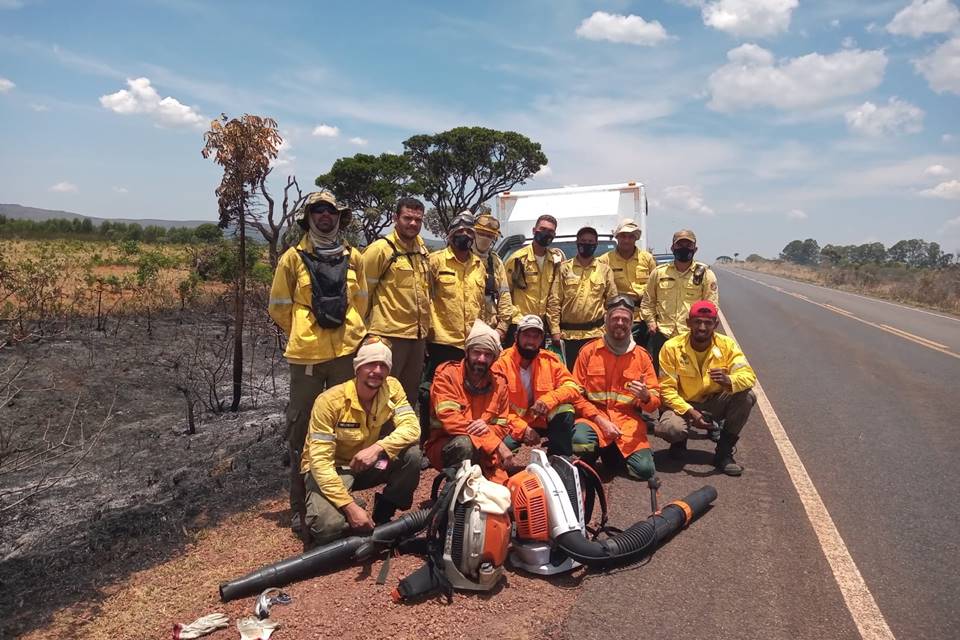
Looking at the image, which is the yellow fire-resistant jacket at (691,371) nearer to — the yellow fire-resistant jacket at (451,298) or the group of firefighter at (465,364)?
the group of firefighter at (465,364)

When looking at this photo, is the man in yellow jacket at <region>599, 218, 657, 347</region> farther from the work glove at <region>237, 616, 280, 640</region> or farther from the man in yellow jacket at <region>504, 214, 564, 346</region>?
the work glove at <region>237, 616, 280, 640</region>

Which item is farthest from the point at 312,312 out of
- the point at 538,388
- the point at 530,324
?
the point at 538,388

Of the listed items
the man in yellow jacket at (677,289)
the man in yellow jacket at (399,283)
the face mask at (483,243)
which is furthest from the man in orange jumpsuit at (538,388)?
the man in yellow jacket at (677,289)

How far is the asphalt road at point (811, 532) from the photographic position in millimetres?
3244

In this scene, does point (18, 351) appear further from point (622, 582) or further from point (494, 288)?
point (622, 582)

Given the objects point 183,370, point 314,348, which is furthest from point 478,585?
point 183,370

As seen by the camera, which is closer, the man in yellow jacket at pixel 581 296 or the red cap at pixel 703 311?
the red cap at pixel 703 311

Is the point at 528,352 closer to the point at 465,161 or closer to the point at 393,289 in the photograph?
the point at 393,289

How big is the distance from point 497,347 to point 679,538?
69.1 inches

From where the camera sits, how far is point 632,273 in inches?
282

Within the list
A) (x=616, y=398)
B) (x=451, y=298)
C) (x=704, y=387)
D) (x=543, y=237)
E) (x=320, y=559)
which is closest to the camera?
(x=320, y=559)

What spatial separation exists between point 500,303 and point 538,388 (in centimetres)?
122

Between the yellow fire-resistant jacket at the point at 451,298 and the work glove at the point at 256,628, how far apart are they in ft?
8.90

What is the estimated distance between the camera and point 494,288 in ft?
20.3
